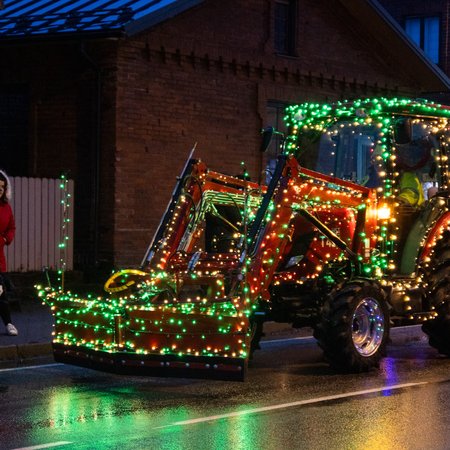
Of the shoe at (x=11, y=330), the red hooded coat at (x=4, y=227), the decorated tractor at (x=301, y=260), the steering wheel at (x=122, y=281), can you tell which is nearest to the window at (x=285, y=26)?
the decorated tractor at (x=301, y=260)

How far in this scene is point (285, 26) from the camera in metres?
23.7

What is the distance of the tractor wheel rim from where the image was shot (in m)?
12.0

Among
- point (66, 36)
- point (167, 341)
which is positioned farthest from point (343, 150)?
point (66, 36)

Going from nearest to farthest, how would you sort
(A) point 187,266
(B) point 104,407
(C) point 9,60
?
(B) point 104,407 < (A) point 187,266 < (C) point 9,60

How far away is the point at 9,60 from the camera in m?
21.4

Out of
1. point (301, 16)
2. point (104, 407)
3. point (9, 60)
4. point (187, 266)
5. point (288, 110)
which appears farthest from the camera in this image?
point (301, 16)

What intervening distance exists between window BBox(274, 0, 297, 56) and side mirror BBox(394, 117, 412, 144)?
11234 millimetres

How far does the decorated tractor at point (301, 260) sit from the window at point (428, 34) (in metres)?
23.7

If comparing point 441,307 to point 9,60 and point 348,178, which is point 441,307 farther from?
point 9,60

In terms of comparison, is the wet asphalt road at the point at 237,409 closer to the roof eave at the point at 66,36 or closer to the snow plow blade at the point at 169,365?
the snow plow blade at the point at 169,365

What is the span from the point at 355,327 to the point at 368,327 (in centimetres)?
16

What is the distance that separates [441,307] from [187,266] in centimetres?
305

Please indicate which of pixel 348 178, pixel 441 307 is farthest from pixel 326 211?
pixel 441 307

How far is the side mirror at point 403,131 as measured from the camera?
12.4m
